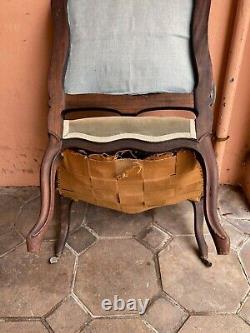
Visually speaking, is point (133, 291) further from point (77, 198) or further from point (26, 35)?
point (26, 35)

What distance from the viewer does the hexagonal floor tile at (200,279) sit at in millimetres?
1430

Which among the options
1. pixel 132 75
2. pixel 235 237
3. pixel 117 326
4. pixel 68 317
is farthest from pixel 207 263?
pixel 132 75

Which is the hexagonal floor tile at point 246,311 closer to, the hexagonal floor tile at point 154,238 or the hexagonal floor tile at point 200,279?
the hexagonal floor tile at point 200,279

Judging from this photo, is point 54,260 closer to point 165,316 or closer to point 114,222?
point 114,222

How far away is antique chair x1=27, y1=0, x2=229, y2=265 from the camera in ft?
4.24

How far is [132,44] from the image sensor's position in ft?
4.43

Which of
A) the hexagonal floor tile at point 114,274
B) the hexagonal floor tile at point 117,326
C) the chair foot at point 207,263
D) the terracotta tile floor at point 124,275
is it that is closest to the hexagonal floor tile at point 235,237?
the terracotta tile floor at point 124,275

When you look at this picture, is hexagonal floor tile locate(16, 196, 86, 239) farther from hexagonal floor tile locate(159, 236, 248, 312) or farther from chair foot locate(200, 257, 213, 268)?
chair foot locate(200, 257, 213, 268)

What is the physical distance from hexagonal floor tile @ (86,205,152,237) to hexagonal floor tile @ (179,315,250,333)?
46cm

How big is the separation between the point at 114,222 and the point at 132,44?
79 centimetres

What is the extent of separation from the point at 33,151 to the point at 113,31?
0.75 metres

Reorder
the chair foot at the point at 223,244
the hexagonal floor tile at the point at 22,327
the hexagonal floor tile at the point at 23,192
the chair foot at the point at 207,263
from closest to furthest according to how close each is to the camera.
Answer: the chair foot at the point at 223,244 → the hexagonal floor tile at the point at 22,327 → the chair foot at the point at 207,263 → the hexagonal floor tile at the point at 23,192

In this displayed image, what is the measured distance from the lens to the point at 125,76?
137cm

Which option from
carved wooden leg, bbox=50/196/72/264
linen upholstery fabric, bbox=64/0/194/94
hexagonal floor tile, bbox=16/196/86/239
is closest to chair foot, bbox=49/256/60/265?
carved wooden leg, bbox=50/196/72/264
